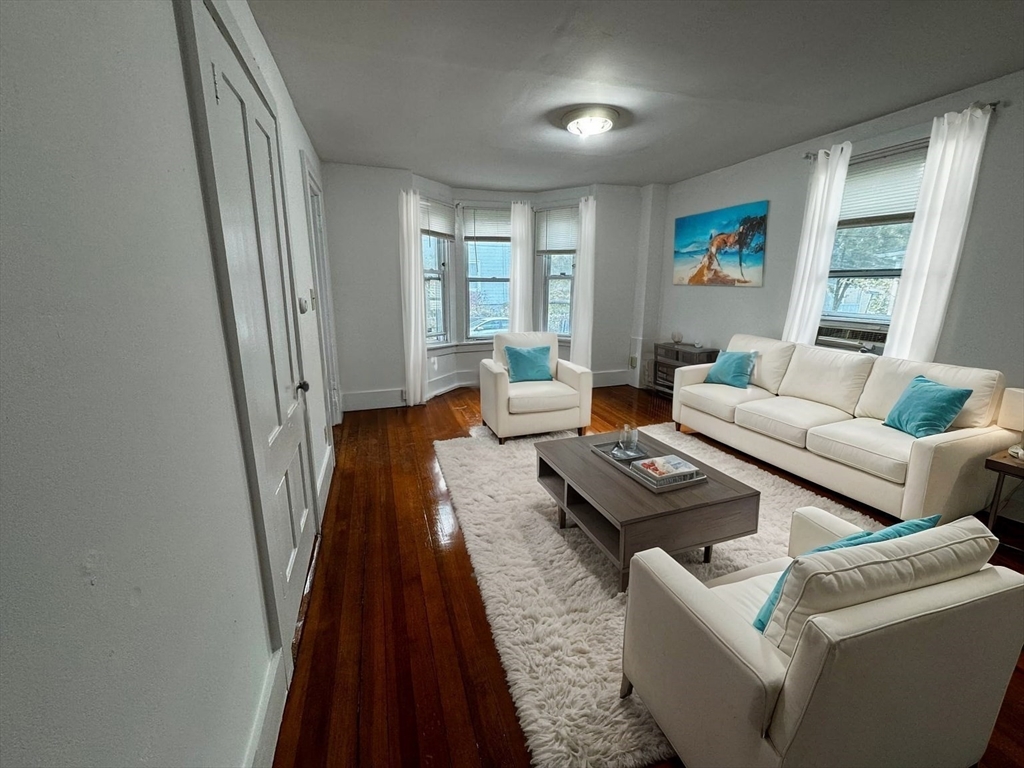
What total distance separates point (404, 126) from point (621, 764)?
3.80 meters

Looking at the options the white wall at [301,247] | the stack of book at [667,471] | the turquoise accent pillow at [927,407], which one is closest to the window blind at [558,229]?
the white wall at [301,247]

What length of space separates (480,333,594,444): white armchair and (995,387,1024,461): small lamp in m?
2.49

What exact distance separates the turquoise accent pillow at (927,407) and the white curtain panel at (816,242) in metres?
1.15

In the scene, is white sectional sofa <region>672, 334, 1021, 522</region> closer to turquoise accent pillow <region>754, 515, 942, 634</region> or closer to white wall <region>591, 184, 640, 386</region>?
turquoise accent pillow <region>754, 515, 942, 634</region>

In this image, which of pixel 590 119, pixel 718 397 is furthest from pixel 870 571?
pixel 590 119

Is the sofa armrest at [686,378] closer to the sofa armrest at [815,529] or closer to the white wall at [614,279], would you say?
the white wall at [614,279]

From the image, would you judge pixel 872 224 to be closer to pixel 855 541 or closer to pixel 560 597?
pixel 855 541

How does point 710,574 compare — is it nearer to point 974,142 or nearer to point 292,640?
point 292,640

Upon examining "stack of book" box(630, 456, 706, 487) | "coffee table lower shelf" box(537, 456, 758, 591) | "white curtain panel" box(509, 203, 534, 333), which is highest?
"white curtain panel" box(509, 203, 534, 333)

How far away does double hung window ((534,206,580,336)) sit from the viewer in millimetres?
5613

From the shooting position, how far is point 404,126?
10.8 ft

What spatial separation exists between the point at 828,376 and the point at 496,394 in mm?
2529

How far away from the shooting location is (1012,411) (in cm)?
245

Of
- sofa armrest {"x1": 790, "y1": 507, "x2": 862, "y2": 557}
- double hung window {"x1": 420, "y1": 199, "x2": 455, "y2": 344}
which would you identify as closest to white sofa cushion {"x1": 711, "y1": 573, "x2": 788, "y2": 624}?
sofa armrest {"x1": 790, "y1": 507, "x2": 862, "y2": 557}
